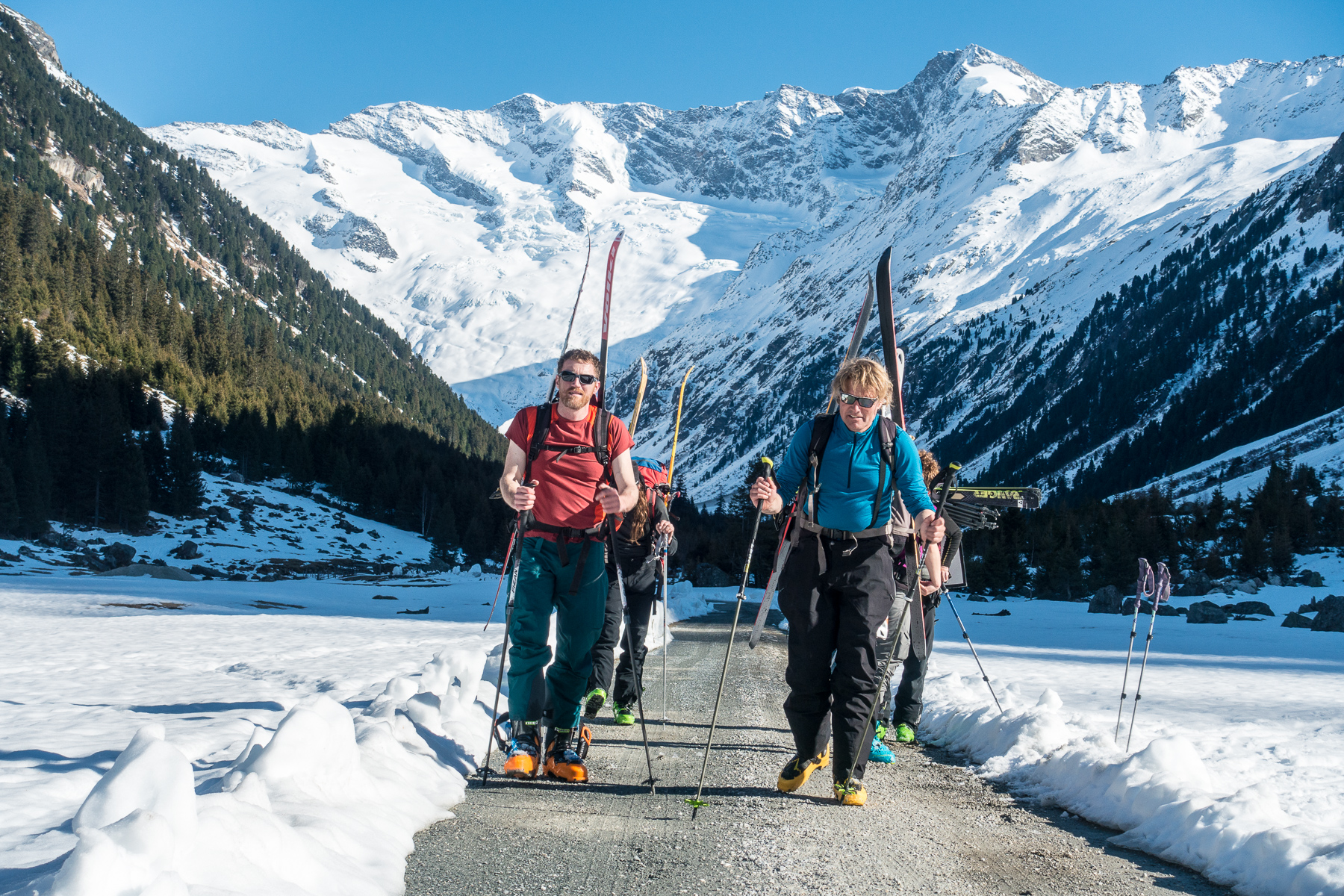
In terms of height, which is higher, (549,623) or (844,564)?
(844,564)

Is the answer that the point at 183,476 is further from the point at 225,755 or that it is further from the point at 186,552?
the point at 225,755

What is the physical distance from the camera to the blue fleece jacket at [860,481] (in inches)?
192

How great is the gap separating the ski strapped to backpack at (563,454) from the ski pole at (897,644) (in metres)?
1.85

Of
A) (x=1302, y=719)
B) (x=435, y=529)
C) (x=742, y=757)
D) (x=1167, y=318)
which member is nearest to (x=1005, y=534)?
(x=435, y=529)

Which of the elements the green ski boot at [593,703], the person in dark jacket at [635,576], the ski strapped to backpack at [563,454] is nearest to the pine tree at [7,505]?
the person in dark jacket at [635,576]

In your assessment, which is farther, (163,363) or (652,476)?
(163,363)

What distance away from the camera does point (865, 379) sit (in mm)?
4918

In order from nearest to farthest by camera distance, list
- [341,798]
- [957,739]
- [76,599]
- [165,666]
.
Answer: [341,798] < [957,739] < [165,666] < [76,599]

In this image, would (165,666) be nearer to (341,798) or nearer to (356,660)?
(356,660)

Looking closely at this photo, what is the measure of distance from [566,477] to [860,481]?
1762 millimetres

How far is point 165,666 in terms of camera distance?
30.7 feet

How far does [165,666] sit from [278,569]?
42.9 m

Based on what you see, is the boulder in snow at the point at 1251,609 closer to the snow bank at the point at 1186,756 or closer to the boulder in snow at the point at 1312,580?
the boulder in snow at the point at 1312,580

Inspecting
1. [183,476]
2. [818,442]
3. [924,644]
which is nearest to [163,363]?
[183,476]
